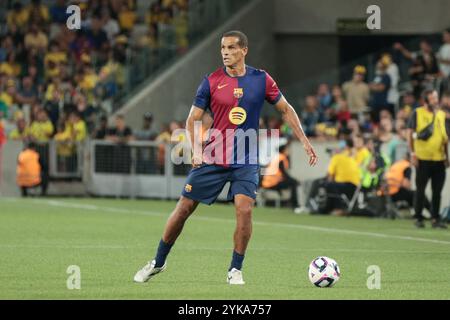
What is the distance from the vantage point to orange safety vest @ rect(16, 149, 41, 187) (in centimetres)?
3120

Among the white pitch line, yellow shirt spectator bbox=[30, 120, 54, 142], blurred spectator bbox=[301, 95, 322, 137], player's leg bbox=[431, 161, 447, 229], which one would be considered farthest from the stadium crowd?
player's leg bbox=[431, 161, 447, 229]

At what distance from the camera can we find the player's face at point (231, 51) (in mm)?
13328

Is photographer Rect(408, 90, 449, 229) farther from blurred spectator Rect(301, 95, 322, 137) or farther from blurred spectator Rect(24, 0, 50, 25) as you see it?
blurred spectator Rect(24, 0, 50, 25)

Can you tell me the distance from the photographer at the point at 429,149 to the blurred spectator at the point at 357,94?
30.2ft

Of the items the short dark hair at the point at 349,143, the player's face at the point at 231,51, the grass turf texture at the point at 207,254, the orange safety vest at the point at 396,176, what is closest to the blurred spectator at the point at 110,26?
the grass turf texture at the point at 207,254

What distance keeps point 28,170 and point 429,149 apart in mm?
11901

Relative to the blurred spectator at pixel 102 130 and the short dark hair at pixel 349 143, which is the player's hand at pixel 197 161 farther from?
the blurred spectator at pixel 102 130

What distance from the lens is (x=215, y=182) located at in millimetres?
13578

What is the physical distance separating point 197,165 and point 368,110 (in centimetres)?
1827

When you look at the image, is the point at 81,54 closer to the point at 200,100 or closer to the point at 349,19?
the point at 349,19

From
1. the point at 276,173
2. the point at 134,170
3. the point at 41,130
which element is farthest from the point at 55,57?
the point at 276,173

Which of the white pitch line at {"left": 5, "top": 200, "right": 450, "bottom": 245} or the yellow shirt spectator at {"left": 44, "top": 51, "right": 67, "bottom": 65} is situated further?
the yellow shirt spectator at {"left": 44, "top": 51, "right": 67, "bottom": 65}

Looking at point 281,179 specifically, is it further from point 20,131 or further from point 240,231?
point 240,231

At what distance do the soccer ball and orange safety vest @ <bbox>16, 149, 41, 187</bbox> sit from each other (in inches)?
725
